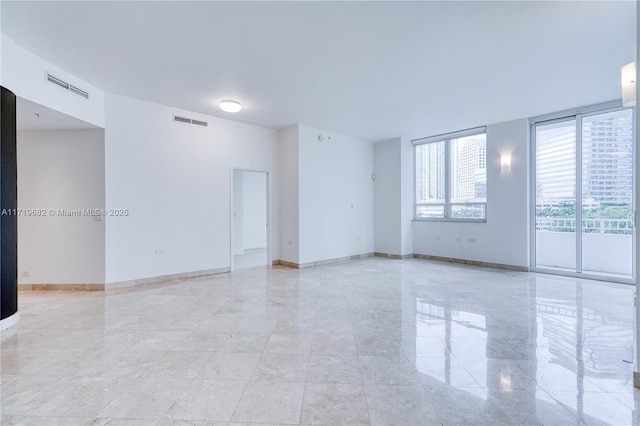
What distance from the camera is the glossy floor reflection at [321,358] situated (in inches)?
72.1

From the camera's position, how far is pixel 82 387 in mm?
2078

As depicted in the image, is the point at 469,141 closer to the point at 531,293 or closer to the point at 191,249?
the point at 531,293

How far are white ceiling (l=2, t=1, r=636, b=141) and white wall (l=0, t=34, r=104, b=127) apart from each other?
12 centimetres

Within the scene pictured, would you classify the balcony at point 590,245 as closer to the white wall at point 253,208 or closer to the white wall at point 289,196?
the white wall at point 289,196

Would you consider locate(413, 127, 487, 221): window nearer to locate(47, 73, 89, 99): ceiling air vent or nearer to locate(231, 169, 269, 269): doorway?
locate(231, 169, 269, 269): doorway

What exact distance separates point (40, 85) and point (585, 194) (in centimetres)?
866

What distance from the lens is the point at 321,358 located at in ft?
8.15

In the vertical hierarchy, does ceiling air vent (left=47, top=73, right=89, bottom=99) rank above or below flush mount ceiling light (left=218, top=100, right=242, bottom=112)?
below

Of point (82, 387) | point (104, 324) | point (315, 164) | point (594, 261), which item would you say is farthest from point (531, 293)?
point (104, 324)

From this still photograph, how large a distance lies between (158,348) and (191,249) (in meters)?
3.10

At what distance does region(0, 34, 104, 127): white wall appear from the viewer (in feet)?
10.6

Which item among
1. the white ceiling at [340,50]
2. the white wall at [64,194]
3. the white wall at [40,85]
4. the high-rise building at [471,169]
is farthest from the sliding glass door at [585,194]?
the white wall at [64,194]

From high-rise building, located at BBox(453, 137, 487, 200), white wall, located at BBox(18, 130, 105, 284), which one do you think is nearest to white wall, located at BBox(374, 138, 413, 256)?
high-rise building, located at BBox(453, 137, 487, 200)

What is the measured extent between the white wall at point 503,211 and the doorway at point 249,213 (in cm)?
547
